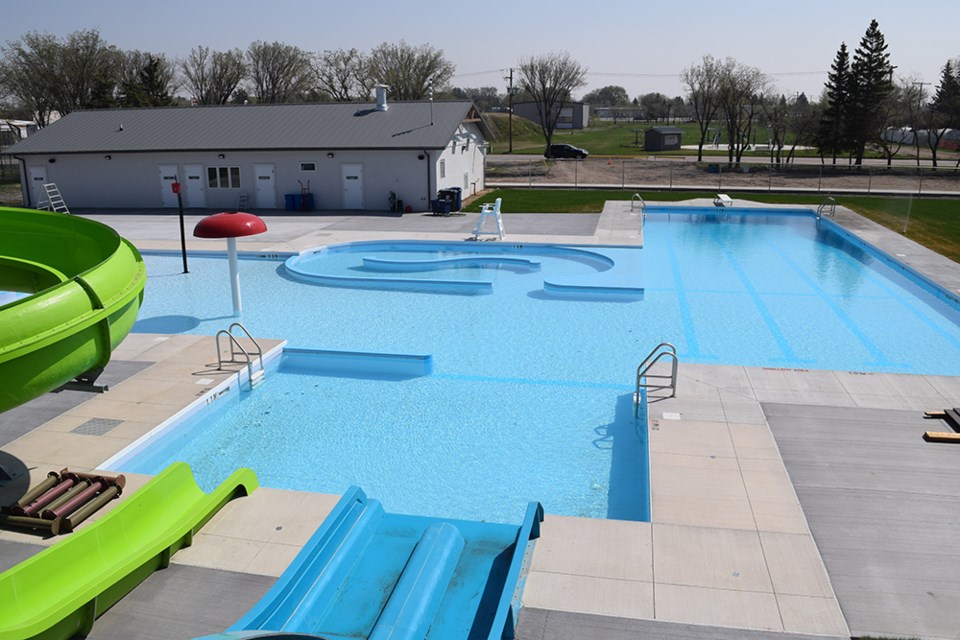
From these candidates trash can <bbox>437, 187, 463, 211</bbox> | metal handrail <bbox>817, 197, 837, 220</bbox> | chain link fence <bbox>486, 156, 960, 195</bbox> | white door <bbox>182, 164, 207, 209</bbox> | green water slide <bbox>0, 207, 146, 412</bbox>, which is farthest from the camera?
chain link fence <bbox>486, 156, 960, 195</bbox>

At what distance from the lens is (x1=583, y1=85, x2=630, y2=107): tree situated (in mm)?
154750

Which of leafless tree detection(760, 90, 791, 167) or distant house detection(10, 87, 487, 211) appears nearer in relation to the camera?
distant house detection(10, 87, 487, 211)

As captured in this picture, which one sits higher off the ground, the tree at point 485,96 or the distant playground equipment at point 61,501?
the tree at point 485,96

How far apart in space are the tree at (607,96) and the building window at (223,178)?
13508cm

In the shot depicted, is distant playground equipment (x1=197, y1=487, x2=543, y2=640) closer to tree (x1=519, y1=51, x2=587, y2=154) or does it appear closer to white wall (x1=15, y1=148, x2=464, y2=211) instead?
white wall (x1=15, y1=148, x2=464, y2=211)

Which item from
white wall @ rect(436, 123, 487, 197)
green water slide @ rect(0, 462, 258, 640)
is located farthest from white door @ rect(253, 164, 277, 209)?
green water slide @ rect(0, 462, 258, 640)

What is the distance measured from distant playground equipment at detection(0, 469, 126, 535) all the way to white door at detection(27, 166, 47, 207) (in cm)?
2785

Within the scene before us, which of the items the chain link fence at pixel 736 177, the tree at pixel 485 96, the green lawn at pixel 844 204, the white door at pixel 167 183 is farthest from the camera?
the tree at pixel 485 96

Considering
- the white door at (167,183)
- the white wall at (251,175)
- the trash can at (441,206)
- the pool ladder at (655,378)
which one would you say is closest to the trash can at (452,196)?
the trash can at (441,206)

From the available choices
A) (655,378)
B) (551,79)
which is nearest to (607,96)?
(551,79)

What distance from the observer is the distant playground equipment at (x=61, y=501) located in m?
6.82

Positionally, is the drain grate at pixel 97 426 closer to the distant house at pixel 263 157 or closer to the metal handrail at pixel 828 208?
the distant house at pixel 263 157

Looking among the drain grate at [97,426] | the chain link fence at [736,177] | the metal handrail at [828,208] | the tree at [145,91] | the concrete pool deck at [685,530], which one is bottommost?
the concrete pool deck at [685,530]

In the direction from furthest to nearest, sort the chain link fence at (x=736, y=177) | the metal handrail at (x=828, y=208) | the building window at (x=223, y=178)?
the chain link fence at (x=736, y=177) < the building window at (x=223, y=178) < the metal handrail at (x=828, y=208)
